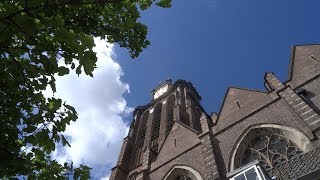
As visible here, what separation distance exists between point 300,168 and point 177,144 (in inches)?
443

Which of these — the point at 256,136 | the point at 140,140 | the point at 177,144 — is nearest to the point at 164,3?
the point at 256,136

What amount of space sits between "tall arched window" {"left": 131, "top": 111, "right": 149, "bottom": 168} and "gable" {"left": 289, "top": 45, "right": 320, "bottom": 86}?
14.3 m

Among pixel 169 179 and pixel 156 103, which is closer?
pixel 169 179

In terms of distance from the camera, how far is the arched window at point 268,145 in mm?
14586

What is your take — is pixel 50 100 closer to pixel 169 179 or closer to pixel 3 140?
pixel 3 140

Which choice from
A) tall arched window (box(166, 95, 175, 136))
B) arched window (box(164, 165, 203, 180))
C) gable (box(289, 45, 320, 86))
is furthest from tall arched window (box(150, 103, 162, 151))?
gable (box(289, 45, 320, 86))

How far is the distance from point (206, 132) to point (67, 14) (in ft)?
50.1

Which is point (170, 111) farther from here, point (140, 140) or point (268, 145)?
point (268, 145)

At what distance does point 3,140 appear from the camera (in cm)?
439

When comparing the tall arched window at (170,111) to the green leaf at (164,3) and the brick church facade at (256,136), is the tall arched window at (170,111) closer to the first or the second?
the brick church facade at (256,136)

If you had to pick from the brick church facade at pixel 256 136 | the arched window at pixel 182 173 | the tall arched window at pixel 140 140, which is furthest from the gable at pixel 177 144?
the tall arched window at pixel 140 140

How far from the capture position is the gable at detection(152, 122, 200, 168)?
1966cm

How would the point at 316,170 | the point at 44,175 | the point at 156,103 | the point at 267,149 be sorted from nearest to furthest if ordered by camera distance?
the point at 44,175 < the point at 316,170 < the point at 267,149 < the point at 156,103

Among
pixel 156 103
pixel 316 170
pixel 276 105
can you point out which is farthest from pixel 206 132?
pixel 156 103
